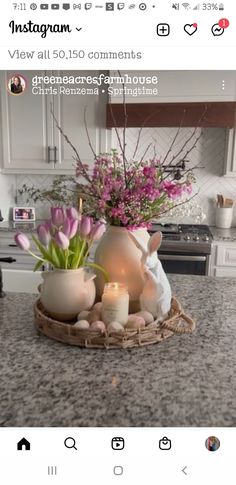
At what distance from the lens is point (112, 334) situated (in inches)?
26.5

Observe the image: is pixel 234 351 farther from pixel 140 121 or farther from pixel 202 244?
pixel 140 121

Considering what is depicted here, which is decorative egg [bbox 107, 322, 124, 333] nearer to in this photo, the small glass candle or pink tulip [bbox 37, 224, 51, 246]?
the small glass candle

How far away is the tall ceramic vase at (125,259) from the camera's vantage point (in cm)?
79

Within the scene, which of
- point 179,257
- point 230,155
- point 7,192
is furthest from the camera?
point 7,192

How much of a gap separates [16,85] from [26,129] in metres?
0.27

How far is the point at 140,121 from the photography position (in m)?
2.18

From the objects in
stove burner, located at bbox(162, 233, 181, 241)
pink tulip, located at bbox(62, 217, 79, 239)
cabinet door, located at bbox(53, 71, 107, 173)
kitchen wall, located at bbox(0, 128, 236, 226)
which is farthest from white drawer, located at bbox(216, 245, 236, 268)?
pink tulip, located at bbox(62, 217, 79, 239)

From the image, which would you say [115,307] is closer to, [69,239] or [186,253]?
[69,239]

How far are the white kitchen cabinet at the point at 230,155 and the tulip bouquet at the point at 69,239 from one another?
5.74 ft
